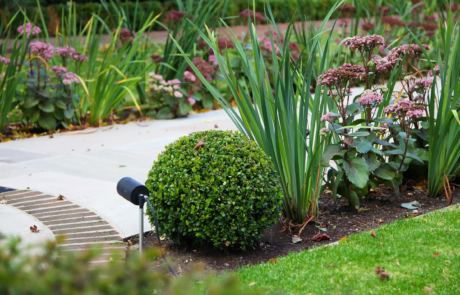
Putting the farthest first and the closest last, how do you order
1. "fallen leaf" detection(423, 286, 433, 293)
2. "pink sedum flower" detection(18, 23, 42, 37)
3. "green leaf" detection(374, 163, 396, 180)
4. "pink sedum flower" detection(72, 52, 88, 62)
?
"pink sedum flower" detection(72, 52, 88, 62)
"pink sedum flower" detection(18, 23, 42, 37)
"green leaf" detection(374, 163, 396, 180)
"fallen leaf" detection(423, 286, 433, 293)

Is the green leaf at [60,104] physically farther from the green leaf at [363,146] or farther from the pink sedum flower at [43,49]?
the green leaf at [363,146]

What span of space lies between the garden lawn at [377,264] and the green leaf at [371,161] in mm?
481

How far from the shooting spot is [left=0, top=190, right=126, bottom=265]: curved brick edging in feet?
11.4

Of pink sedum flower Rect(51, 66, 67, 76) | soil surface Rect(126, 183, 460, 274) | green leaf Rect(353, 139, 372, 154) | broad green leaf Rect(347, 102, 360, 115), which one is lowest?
soil surface Rect(126, 183, 460, 274)

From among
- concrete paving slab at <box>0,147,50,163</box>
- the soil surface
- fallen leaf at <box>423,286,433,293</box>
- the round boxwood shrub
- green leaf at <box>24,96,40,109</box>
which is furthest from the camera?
green leaf at <box>24,96,40,109</box>

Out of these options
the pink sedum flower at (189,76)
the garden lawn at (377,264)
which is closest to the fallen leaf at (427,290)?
the garden lawn at (377,264)

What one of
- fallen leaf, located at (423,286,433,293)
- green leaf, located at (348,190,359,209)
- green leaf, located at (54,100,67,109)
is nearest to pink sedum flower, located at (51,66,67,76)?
green leaf, located at (54,100,67,109)

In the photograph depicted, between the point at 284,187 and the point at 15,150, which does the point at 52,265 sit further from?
the point at 15,150

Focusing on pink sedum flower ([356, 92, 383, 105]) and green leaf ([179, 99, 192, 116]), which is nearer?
pink sedum flower ([356, 92, 383, 105])

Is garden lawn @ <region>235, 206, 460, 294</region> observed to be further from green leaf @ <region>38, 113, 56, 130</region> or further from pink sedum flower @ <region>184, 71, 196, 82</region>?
green leaf @ <region>38, 113, 56, 130</region>

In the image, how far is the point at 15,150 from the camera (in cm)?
632

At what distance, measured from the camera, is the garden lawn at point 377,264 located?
285 cm

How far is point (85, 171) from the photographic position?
17.9 feet

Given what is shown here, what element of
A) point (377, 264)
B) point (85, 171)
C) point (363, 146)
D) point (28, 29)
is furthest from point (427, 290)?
point (28, 29)
